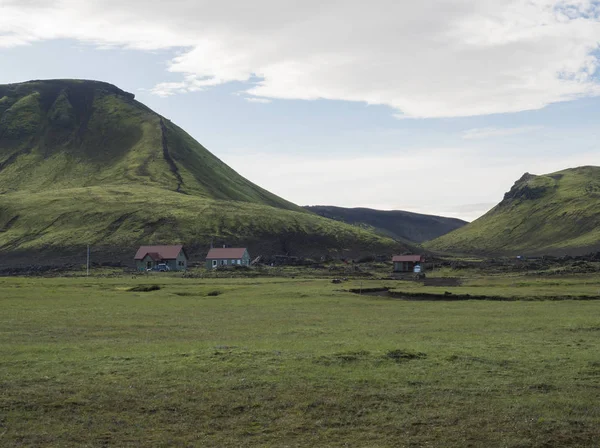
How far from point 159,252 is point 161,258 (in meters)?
2.69

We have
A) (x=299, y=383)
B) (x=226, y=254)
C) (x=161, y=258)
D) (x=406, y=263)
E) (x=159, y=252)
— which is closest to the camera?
(x=299, y=383)

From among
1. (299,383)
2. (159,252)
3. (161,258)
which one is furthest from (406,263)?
(299,383)

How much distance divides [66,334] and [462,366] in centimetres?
2572

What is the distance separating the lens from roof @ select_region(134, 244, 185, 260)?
175 meters

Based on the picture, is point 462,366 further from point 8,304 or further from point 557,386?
point 8,304

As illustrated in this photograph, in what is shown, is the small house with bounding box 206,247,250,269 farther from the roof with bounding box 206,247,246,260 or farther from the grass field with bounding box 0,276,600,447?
the grass field with bounding box 0,276,600,447

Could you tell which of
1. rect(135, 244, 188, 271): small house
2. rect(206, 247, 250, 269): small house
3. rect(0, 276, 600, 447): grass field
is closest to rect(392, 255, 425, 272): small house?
rect(206, 247, 250, 269): small house

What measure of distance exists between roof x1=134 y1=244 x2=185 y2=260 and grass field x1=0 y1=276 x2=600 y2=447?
129116mm

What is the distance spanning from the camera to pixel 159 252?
177875 mm

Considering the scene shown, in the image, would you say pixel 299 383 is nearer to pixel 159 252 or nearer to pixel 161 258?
pixel 161 258

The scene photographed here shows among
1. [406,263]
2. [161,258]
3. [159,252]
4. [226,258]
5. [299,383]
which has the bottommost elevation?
[299,383]

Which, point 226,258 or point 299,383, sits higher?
point 226,258

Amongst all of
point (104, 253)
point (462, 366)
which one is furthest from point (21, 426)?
point (104, 253)

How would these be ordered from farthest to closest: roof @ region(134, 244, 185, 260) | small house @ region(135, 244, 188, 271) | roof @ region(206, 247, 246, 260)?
1. roof @ region(206, 247, 246, 260)
2. roof @ region(134, 244, 185, 260)
3. small house @ region(135, 244, 188, 271)
